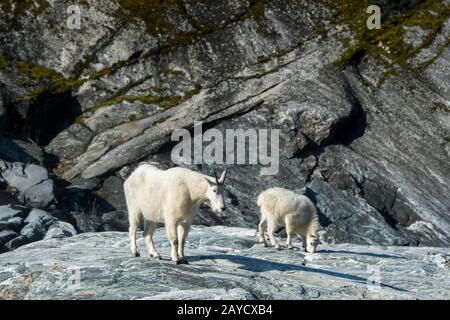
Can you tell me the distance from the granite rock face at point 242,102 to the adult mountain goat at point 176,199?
17.5 m

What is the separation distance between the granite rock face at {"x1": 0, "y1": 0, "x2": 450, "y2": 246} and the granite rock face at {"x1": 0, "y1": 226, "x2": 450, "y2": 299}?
13.1m

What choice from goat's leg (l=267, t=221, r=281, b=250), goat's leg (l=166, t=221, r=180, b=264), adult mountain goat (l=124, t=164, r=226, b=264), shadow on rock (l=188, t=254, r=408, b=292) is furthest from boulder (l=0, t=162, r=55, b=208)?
goat's leg (l=166, t=221, r=180, b=264)

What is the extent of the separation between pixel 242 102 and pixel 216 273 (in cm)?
2744

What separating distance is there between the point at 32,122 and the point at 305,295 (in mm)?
32285

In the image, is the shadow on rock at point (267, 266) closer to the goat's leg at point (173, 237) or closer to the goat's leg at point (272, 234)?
the goat's leg at point (173, 237)

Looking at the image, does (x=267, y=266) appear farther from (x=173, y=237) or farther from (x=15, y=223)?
(x=15, y=223)

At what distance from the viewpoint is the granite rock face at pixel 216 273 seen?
16.4 m

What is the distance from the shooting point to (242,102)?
44406 millimetres

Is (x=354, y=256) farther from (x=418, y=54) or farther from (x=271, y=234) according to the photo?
(x=418, y=54)

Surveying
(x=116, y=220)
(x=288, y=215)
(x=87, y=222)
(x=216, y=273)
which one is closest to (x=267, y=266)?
(x=216, y=273)

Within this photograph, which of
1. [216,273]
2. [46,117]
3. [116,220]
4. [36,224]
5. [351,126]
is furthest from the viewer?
[46,117]

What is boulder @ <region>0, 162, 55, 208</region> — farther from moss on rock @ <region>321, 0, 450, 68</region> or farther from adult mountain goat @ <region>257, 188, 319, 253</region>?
moss on rock @ <region>321, 0, 450, 68</region>

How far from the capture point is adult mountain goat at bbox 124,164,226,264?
18.1 m

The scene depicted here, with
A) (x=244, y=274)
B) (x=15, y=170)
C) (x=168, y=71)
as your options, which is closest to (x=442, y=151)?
(x=168, y=71)
